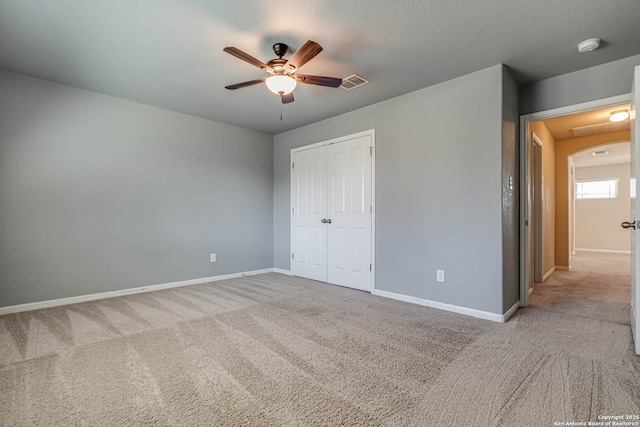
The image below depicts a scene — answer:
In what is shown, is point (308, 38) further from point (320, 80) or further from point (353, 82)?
point (353, 82)

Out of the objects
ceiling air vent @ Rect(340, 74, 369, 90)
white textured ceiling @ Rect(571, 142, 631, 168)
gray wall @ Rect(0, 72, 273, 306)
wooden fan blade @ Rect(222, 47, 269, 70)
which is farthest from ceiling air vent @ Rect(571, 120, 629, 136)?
gray wall @ Rect(0, 72, 273, 306)

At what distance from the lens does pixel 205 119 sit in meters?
4.58

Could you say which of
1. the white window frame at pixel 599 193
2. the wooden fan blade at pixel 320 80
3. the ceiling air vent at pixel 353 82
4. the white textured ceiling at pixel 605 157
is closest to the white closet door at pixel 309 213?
the ceiling air vent at pixel 353 82

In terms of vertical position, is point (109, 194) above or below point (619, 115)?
below

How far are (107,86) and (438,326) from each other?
172 inches

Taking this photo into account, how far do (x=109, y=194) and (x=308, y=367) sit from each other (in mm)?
3313

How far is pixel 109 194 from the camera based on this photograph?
12.1ft

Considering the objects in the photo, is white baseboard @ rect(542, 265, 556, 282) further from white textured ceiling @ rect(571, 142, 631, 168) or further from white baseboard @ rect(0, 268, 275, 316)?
white baseboard @ rect(0, 268, 275, 316)

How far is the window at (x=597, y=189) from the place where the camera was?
853 cm

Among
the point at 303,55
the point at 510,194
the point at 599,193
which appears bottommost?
the point at 510,194

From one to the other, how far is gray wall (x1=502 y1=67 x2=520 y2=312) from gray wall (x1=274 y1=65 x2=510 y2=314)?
0.33 feet

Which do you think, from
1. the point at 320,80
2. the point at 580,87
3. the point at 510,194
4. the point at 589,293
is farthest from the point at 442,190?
the point at 589,293

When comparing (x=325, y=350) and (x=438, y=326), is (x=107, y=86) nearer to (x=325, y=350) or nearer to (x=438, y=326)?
(x=325, y=350)

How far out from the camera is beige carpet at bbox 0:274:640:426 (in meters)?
1.51
